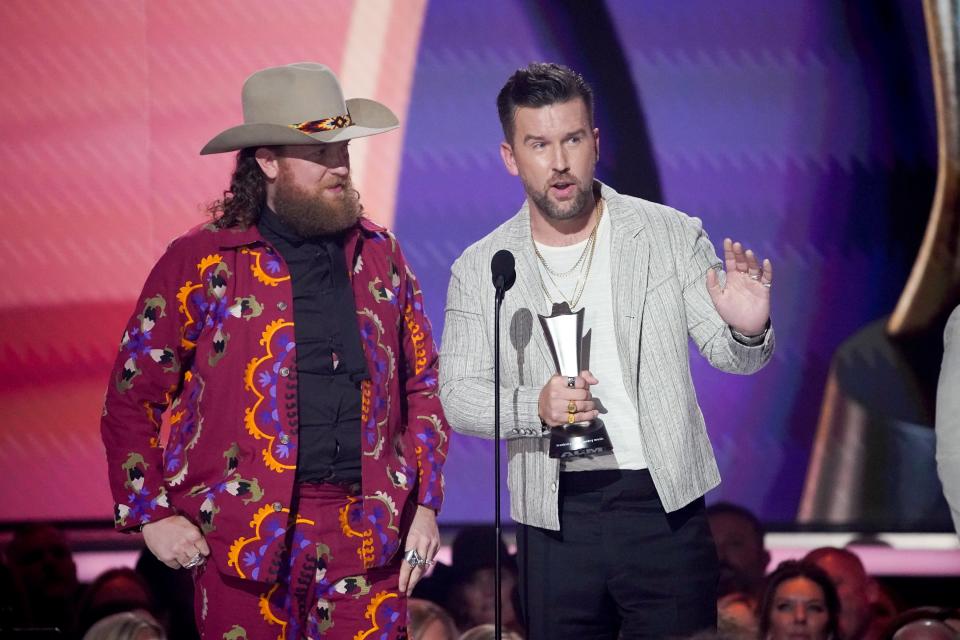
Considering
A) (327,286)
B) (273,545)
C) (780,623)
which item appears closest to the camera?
(273,545)

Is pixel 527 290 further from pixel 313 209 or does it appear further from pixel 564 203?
pixel 313 209

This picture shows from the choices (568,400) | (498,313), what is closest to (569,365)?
(568,400)

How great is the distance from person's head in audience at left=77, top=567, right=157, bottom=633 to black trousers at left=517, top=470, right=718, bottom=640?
2159 mm

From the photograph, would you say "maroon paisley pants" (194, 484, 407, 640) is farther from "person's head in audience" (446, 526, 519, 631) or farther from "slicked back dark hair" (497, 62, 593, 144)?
"person's head in audience" (446, 526, 519, 631)

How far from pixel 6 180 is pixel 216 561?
248 centimetres

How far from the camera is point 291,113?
321 centimetres

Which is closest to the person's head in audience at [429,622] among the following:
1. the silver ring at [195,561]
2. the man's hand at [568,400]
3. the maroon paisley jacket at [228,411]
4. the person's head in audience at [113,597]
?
the person's head in audience at [113,597]

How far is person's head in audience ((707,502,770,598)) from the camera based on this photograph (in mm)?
4688

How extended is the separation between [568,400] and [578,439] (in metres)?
0.12

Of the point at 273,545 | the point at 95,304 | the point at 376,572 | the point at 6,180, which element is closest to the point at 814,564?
the point at 376,572

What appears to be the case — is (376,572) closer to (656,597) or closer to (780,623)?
(656,597)

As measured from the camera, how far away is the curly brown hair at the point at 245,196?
319 cm

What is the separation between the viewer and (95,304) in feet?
15.6

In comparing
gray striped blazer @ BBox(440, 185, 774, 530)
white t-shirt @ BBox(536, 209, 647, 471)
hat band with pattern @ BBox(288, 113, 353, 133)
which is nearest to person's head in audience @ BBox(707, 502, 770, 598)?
gray striped blazer @ BBox(440, 185, 774, 530)
